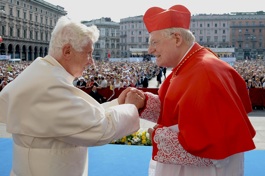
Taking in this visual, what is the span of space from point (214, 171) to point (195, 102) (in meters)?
0.43

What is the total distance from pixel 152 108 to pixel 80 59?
0.66 m

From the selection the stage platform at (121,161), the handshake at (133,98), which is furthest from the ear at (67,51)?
the stage platform at (121,161)

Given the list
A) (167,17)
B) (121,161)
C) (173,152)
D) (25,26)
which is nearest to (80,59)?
(167,17)

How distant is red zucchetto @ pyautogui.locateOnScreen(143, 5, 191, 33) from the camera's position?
6.57 feet

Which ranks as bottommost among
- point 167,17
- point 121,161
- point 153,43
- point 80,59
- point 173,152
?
point 121,161

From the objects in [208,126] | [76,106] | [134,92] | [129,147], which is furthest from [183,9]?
[129,147]

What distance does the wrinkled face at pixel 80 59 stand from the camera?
1.77 meters

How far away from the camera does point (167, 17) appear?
78.8 inches

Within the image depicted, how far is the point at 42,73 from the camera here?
64.6 inches

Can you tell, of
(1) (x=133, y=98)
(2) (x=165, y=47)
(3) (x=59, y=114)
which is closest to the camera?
(3) (x=59, y=114)

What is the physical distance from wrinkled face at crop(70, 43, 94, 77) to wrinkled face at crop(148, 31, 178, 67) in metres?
0.42

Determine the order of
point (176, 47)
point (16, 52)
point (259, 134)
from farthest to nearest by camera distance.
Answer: point (16, 52) → point (259, 134) → point (176, 47)

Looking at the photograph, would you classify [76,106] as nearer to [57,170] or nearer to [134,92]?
[57,170]

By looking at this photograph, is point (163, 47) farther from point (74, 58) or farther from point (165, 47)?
point (74, 58)
